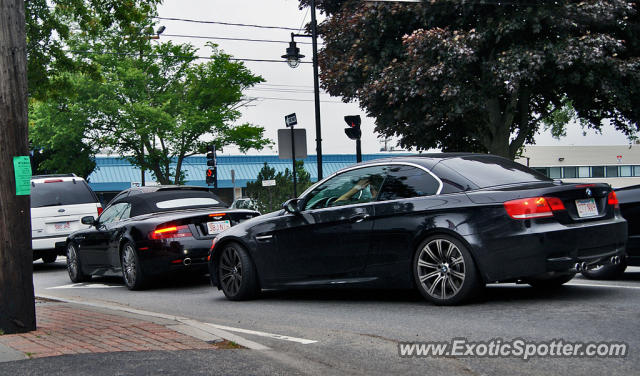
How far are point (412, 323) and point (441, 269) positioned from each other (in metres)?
0.80

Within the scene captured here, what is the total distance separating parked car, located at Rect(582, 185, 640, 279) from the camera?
29.3 feet

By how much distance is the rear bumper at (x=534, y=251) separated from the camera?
6.48 m

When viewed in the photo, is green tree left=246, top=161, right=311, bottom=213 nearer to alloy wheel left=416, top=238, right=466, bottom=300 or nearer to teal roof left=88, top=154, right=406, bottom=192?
teal roof left=88, top=154, right=406, bottom=192

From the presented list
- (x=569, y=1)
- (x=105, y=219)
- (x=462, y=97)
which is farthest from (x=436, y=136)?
(x=105, y=219)

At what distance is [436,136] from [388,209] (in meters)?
18.7

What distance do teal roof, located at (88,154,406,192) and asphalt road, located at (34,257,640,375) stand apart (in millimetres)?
47988

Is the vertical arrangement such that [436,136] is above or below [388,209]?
above

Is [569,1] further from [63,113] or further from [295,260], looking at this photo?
[63,113]

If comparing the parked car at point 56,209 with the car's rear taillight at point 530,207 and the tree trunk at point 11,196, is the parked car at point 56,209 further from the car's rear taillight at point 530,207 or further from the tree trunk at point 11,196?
the car's rear taillight at point 530,207

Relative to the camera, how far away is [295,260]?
8.16 m

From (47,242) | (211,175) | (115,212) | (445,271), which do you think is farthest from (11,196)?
(211,175)

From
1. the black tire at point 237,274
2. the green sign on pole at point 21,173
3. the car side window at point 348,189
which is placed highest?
the green sign on pole at point 21,173

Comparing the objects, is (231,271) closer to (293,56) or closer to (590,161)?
(293,56)

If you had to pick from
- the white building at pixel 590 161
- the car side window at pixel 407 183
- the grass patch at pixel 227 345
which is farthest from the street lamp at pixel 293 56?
the white building at pixel 590 161
